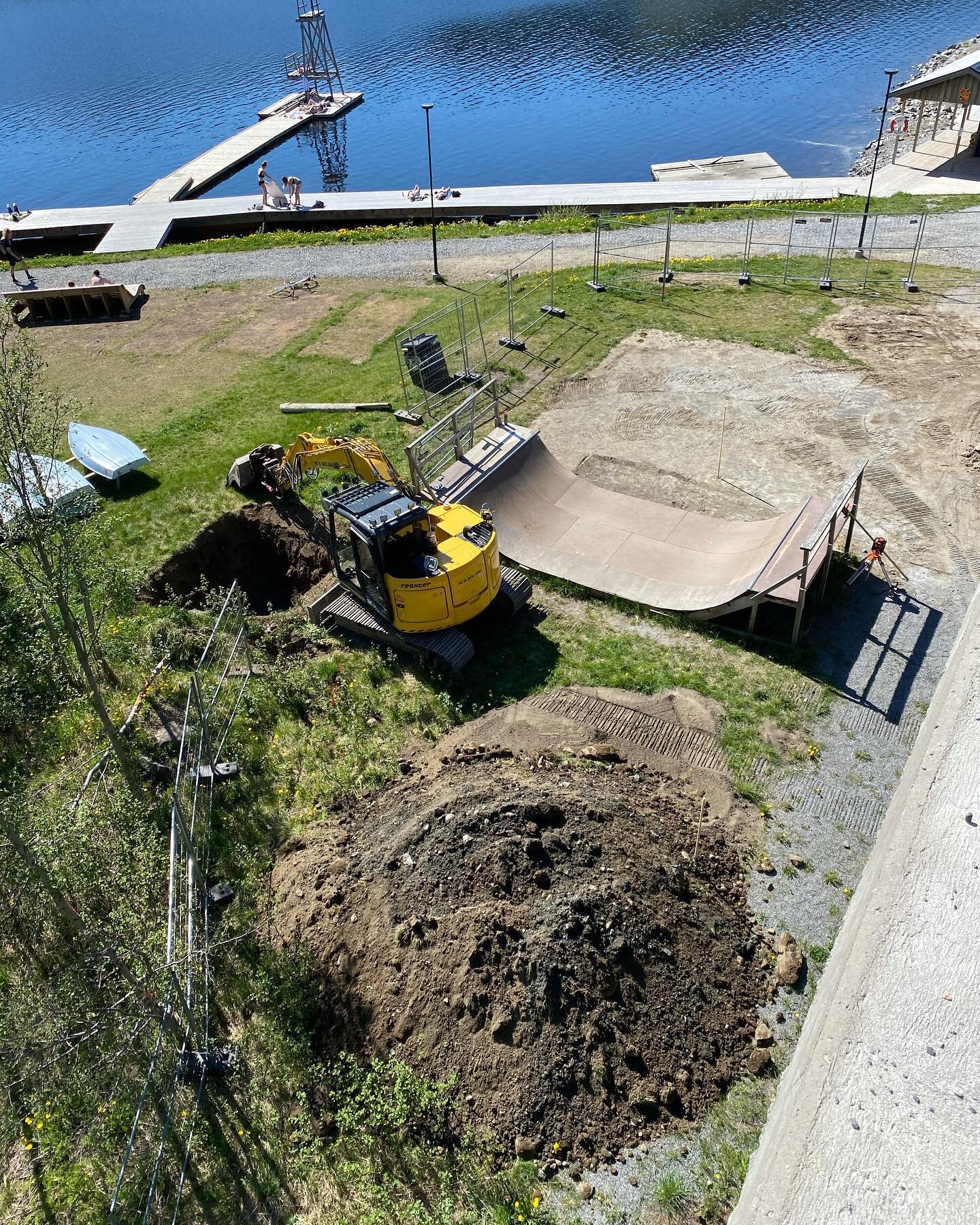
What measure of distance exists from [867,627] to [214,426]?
1635cm

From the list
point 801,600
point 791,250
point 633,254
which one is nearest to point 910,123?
point 791,250

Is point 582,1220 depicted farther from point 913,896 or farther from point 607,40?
point 607,40

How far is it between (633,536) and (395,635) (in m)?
5.60

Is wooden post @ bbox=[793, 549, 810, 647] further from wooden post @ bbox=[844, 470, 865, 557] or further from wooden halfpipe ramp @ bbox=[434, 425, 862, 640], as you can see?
wooden post @ bbox=[844, 470, 865, 557]

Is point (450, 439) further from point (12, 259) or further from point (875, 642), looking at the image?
point (12, 259)

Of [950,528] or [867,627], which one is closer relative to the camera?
[867,627]

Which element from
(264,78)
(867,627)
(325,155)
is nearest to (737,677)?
(867,627)


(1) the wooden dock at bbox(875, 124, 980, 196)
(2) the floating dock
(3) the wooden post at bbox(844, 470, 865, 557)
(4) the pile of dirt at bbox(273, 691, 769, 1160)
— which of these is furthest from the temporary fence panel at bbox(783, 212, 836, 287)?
(4) the pile of dirt at bbox(273, 691, 769, 1160)

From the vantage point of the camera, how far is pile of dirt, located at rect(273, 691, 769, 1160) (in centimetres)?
893

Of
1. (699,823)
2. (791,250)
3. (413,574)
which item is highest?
(413,574)

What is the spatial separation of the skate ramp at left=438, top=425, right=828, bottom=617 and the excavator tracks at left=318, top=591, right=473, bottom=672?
10.0ft

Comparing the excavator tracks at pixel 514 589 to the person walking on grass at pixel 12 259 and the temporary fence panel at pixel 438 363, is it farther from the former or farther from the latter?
the person walking on grass at pixel 12 259

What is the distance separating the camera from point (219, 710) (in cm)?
→ 1437

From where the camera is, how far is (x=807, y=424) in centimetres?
2102
